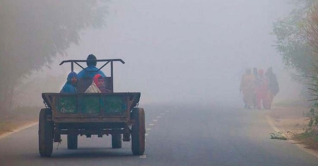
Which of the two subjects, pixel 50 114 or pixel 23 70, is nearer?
pixel 50 114

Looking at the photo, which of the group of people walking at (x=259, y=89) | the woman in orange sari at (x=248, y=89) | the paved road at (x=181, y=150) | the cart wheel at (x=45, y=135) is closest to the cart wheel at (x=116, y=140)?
the paved road at (x=181, y=150)

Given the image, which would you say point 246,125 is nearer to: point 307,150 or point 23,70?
point 307,150

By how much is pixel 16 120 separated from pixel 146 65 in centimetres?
8994

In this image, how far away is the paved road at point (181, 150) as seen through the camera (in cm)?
1875

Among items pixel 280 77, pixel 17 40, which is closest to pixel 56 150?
pixel 17 40

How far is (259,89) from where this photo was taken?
47.2m

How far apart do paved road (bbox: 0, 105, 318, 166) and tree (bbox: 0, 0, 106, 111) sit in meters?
9.11

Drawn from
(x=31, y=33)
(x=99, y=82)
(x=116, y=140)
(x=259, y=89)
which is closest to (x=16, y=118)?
(x=31, y=33)

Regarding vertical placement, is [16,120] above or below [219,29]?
below

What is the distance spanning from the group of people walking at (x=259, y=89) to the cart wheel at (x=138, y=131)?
89.6 ft

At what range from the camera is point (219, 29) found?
141 metres

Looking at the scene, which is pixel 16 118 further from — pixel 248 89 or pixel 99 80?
pixel 248 89

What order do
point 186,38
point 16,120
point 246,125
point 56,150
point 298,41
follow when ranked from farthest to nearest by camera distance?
point 186,38
point 298,41
point 16,120
point 246,125
point 56,150

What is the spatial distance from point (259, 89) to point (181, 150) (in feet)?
86.3
